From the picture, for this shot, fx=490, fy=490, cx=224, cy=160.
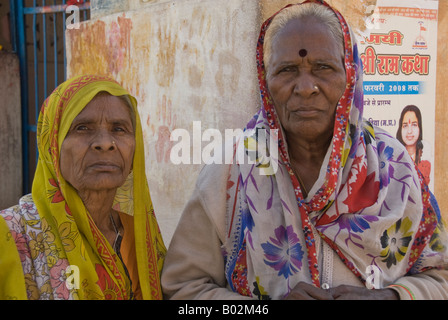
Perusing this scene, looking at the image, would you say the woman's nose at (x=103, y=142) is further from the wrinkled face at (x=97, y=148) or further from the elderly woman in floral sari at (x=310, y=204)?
the elderly woman in floral sari at (x=310, y=204)

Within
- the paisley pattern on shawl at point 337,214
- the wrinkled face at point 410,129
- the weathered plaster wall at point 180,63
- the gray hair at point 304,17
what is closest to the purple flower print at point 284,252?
the paisley pattern on shawl at point 337,214

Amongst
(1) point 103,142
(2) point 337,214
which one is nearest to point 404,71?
(2) point 337,214

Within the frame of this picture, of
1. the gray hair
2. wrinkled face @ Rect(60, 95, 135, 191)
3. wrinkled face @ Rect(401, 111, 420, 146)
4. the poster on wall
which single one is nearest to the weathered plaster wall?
the poster on wall

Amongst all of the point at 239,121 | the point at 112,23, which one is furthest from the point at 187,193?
the point at 112,23

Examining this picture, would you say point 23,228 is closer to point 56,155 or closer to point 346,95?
point 56,155

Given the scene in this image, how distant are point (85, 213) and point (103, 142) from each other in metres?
0.29

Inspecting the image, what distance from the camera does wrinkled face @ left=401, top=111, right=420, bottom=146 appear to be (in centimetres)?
387

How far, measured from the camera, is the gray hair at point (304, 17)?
1990 millimetres

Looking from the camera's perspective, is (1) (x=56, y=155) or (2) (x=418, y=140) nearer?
(1) (x=56, y=155)

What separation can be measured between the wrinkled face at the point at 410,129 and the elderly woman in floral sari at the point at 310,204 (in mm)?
1901

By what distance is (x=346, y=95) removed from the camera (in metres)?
1.98
